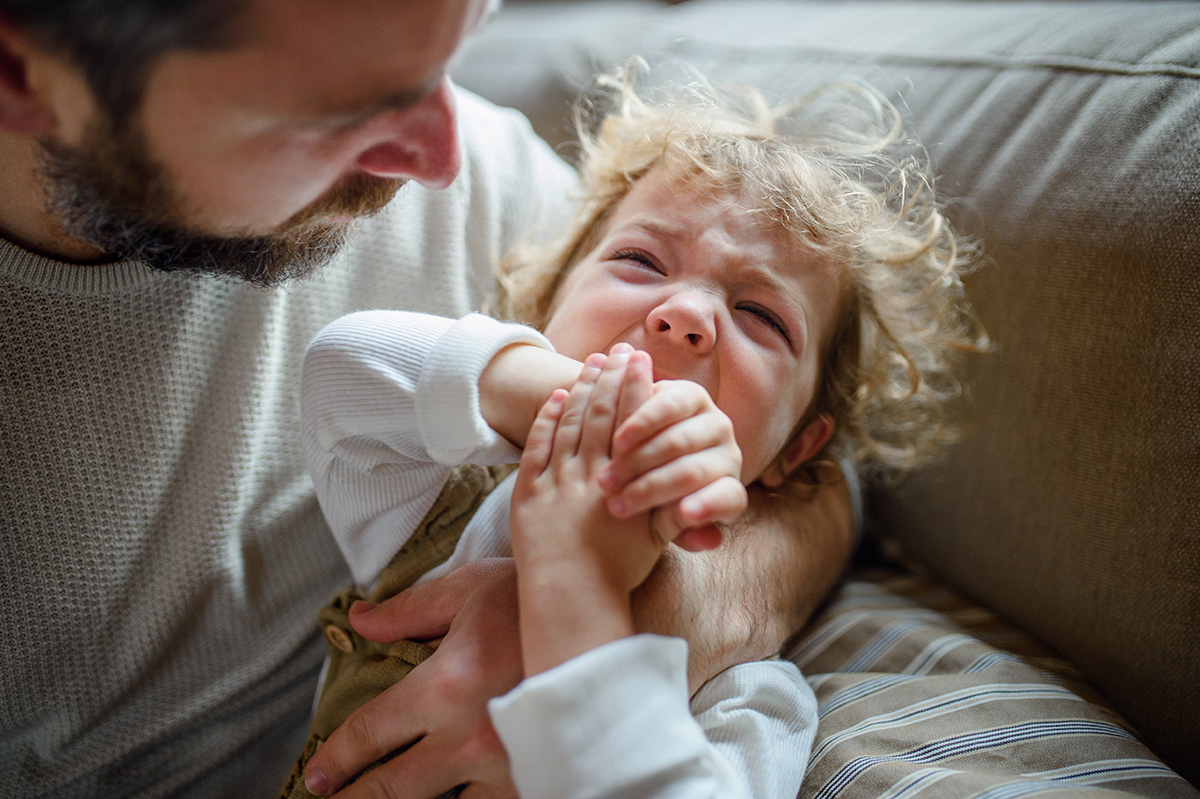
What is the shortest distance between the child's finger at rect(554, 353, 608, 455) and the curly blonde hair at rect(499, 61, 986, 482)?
41 centimetres

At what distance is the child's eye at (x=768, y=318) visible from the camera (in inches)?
38.8

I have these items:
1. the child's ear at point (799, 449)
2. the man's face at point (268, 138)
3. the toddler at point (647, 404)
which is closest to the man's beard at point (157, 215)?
the man's face at point (268, 138)

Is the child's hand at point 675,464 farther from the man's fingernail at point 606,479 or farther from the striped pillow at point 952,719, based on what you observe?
the striped pillow at point 952,719

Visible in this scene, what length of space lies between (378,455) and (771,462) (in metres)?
→ 0.55

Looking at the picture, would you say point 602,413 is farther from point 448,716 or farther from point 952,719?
point 952,719

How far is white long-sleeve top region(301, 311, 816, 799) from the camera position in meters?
0.63

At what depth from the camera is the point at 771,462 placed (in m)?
1.10

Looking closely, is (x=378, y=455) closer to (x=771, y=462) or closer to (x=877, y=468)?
(x=771, y=462)

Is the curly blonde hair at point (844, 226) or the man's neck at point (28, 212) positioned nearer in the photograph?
the man's neck at point (28, 212)

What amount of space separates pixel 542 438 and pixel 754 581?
384mm

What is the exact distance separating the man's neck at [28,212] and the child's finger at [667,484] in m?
0.65

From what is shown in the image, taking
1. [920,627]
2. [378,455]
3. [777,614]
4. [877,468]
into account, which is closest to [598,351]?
[378,455]

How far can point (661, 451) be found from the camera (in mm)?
676

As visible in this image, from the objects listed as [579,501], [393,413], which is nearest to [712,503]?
[579,501]
